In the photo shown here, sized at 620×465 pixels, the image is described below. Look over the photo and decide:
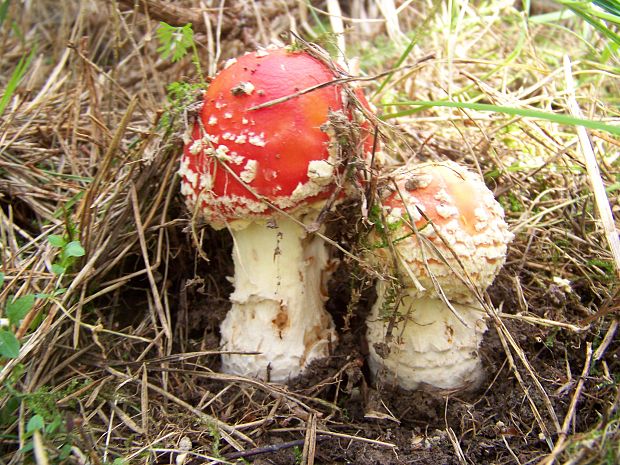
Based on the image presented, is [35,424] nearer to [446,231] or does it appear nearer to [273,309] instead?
[273,309]

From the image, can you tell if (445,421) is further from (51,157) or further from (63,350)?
(51,157)

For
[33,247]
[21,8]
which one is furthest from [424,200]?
[21,8]

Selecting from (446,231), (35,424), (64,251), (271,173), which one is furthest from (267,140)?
(35,424)

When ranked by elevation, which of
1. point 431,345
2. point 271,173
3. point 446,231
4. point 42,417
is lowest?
point 431,345

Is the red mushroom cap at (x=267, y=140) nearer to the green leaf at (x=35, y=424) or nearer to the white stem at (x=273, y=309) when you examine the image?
the white stem at (x=273, y=309)

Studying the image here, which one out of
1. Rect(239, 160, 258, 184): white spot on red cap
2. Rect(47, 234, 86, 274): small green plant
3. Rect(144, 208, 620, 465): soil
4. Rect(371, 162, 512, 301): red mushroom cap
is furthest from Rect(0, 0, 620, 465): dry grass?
Rect(239, 160, 258, 184): white spot on red cap

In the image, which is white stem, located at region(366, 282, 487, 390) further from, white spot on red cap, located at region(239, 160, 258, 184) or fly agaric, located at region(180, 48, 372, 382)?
white spot on red cap, located at region(239, 160, 258, 184)

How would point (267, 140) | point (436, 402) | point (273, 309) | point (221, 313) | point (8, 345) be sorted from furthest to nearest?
point (221, 313), point (273, 309), point (436, 402), point (267, 140), point (8, 345)
